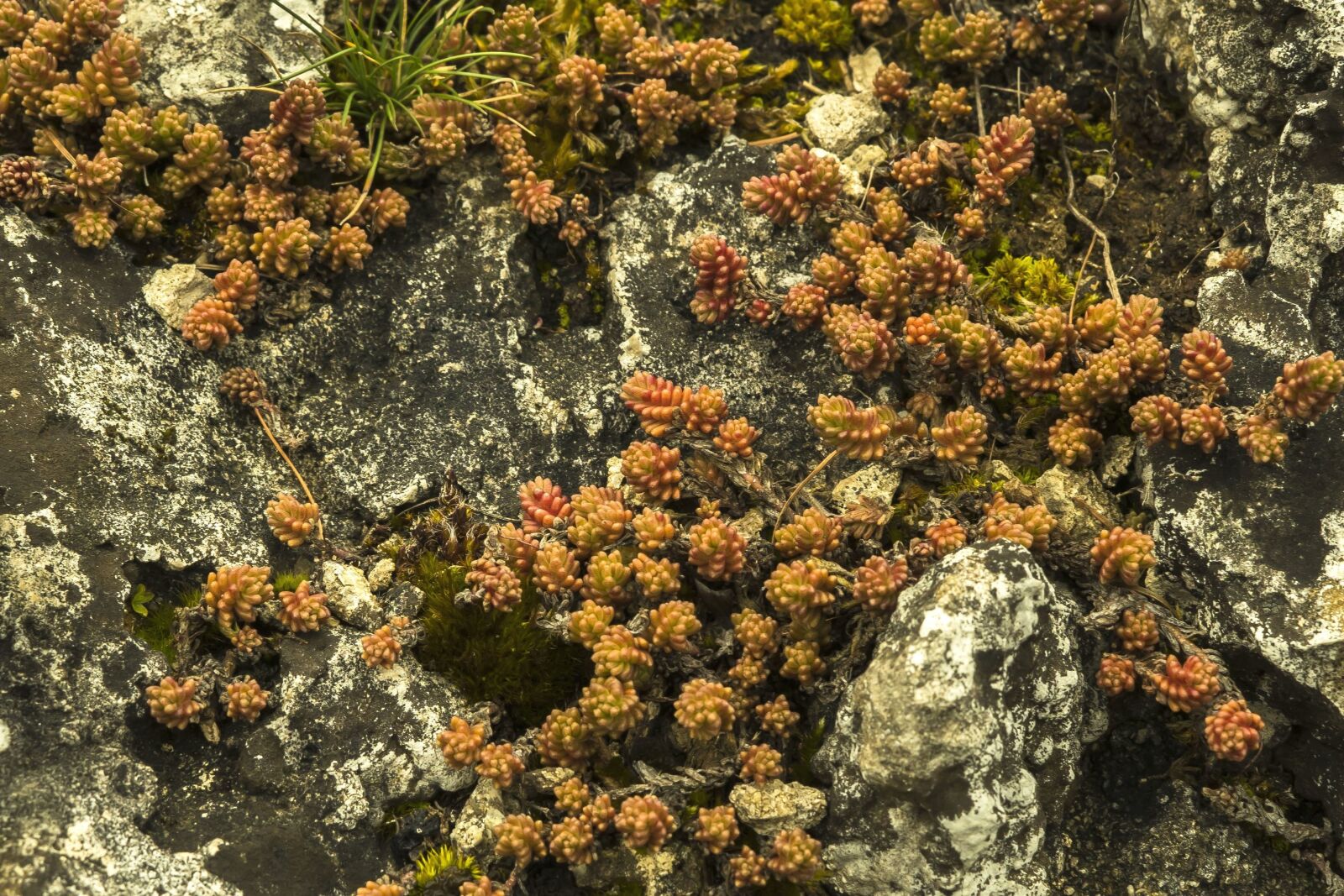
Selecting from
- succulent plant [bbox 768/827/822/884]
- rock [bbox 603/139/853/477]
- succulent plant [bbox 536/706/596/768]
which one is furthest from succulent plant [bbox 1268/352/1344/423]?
succulent plant [bbox 536/706/596/768]

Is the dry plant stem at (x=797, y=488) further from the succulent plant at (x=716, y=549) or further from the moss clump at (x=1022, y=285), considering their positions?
the moss clump at (x=1022, y=285)

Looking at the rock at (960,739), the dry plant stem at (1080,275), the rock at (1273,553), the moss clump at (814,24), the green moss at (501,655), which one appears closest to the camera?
the rock at (960,739)

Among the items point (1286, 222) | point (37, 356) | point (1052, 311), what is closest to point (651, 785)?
point (1052, 311)

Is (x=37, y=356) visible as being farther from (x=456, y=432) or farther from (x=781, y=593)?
(x=781, y=593)

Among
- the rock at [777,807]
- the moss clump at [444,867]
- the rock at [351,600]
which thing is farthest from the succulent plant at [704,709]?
the rock at [351,600]

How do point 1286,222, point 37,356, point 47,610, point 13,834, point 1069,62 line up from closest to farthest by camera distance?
point 13,834, point 47,610, point 37,356, point 1286,222, point 1069,62

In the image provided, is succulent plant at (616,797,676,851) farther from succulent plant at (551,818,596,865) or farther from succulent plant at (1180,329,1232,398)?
succulent plant at (1180,329,1232,398)

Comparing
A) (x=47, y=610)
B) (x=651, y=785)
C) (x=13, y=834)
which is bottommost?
(x=651, y=785)

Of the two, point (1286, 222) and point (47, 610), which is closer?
point (47, 610)
